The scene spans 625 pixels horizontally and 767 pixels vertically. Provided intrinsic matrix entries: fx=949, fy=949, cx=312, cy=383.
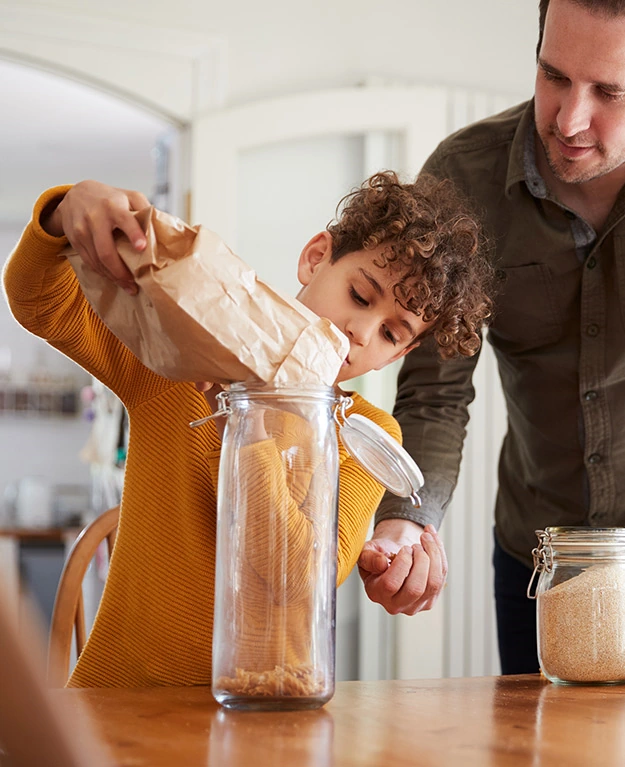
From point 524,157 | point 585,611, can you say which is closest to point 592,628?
point 585,611

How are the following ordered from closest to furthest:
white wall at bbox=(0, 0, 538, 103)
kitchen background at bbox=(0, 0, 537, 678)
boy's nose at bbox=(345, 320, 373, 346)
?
boy's nose at bbox=(345, 320, 373, 346) < kitchen background at bbox=(0, 0, 537, 678) < white wall at bbox=(0, 0, 538, 103)

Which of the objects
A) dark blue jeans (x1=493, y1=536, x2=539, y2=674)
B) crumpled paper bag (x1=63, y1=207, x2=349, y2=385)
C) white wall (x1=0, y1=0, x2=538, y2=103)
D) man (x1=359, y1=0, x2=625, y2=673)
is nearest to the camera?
crumpled paper bag (x1=63, y1=207, x2=349, y2=385)

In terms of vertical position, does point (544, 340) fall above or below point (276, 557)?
above

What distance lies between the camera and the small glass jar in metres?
0.87

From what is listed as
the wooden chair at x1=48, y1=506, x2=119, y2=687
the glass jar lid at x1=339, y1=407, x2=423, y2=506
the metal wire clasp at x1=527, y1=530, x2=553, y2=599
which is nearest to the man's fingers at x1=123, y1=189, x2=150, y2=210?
the glass jar lid at x1=339, y1=407, x2=423, y2=506

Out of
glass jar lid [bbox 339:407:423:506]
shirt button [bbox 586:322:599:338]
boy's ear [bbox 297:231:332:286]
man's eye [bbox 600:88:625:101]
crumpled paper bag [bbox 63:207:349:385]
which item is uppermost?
man's eye [bbox 600:88:625:101]

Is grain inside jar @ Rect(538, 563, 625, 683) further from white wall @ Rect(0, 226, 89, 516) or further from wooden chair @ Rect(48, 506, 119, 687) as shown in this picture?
white wall @ Rect(0, 226, 89, 516)

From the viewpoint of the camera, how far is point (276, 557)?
65 centimetres

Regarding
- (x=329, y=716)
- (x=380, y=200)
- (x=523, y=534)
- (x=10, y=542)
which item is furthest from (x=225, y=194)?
(x=10, y=542)

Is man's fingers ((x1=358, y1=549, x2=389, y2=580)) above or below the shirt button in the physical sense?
below

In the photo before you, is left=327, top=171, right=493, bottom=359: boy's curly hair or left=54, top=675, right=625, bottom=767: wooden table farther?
left=327, top=171, right=493, bottom=359: boy's curly hair

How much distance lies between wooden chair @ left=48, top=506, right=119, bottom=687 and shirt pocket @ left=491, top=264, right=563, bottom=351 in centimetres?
70

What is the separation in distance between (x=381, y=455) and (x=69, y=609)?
671mm

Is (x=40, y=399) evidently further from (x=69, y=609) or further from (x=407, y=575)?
(x=407, y=575)
